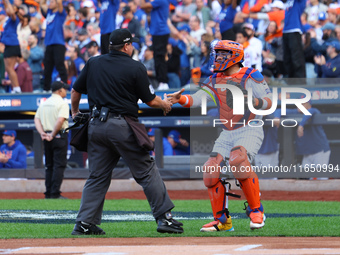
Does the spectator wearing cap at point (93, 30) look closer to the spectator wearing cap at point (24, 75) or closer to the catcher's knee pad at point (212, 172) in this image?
the spectator wearing cap at point (24, 75)

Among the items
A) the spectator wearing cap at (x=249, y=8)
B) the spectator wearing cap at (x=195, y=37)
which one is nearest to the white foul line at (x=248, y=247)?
the spectator wearing cap at (x=195, y=37)

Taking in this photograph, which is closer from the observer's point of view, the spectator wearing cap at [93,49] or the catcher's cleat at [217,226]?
the catcher's cleat at [217,226]

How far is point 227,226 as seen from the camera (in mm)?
7125

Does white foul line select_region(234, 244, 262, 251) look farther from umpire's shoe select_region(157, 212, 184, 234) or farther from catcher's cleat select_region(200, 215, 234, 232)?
catcher's cleat select_region(200, 215, 234, 232)

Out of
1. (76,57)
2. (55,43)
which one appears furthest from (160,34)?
(76,57)

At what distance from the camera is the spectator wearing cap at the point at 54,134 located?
12245 mm

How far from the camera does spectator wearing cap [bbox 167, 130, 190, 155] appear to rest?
604 inches

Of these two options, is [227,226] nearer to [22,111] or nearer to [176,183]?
[176,183]

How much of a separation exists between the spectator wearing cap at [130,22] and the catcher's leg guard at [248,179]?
10.3 meters

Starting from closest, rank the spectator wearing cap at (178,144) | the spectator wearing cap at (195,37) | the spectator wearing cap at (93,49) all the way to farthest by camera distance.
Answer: the spectator wearing cap at (178,144) → the spectator wearing cap at (195,37) → the spectator wearing cap at (93,49)

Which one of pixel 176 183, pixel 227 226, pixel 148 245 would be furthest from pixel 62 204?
pixel 148 245

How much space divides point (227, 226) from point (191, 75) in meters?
8.49

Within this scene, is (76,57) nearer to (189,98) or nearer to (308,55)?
(308,55)

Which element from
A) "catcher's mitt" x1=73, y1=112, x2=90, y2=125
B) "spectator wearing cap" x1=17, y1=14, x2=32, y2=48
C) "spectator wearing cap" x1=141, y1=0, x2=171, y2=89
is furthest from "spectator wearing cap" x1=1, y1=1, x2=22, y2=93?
"catcher's mitt" x1=73, y1=112, x2=90, y2=125
